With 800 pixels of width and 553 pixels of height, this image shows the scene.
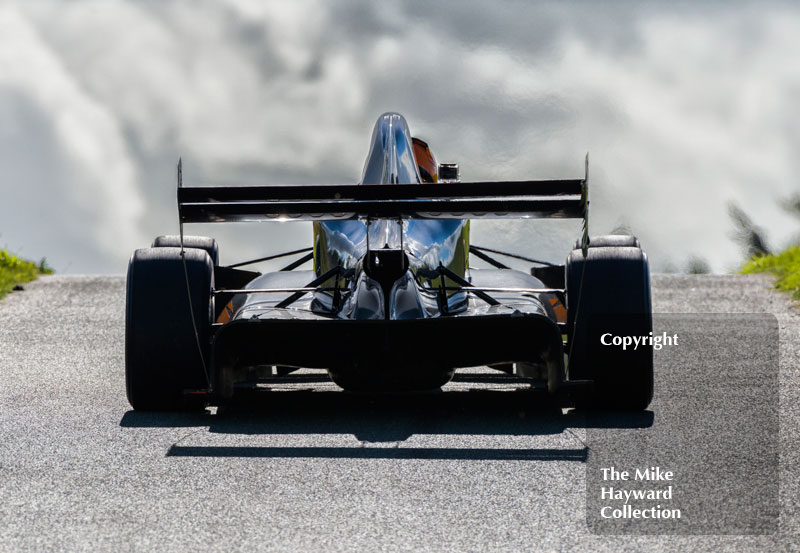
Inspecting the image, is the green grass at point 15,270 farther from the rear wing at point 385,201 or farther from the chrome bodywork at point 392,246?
the rear wing at point 385,201

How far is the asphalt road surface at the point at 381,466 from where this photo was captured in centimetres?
389

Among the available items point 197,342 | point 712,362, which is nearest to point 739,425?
point 712,362

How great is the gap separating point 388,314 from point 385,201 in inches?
24.6

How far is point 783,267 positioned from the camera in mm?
14250

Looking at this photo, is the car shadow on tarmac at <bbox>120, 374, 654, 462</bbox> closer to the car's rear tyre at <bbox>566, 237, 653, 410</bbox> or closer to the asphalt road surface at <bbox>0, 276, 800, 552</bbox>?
the asphalt road surface at <bbox>0, 276, 800, 552</bbox>

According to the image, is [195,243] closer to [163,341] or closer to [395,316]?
[163,341]

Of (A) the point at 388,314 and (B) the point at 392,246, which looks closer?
(A) the point at 388,314

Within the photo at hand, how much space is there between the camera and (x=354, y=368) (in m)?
5.71

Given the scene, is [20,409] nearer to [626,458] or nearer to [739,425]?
[626,458]

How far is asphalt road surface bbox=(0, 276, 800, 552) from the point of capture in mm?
3891

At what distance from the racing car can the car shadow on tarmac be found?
0.17 m

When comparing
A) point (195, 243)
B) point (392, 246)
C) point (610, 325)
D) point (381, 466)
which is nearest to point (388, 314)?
point (392, 246)

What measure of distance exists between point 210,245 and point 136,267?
Answer: 152 cm


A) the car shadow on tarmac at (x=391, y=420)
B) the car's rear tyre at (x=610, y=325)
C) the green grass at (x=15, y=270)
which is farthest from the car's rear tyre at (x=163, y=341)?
the green grass at (x=15, y=270)
